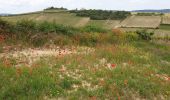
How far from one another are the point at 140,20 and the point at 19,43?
86.0 ft

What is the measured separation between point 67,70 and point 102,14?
27.9 metres

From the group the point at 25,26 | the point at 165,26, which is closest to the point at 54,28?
the point at 25,26

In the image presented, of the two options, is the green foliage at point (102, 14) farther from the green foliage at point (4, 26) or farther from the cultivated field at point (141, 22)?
the green foliage at point (4, 26)

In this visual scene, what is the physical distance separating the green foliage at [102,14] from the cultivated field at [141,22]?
1500mm

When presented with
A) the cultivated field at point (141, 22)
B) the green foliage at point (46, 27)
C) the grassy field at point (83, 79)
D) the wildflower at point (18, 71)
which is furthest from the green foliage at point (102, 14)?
the wildflower at point (18, 71)

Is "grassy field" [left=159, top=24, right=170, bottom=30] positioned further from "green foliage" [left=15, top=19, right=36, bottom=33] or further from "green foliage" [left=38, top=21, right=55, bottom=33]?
"green foliage" [left=15, top=19, right=36, bottom=33]

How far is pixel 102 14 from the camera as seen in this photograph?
37156 millimetres

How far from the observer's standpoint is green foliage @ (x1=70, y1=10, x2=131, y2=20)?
118ft

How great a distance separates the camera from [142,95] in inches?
344

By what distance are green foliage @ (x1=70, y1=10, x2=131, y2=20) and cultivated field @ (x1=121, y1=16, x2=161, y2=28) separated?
1.50 metres

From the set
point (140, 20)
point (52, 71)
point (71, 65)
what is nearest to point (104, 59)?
point (71, 65)

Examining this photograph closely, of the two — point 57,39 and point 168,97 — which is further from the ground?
point 57,39

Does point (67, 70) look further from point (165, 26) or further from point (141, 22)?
point (141, 22)

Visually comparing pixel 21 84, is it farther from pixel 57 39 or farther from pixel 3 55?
pixel 57 39
